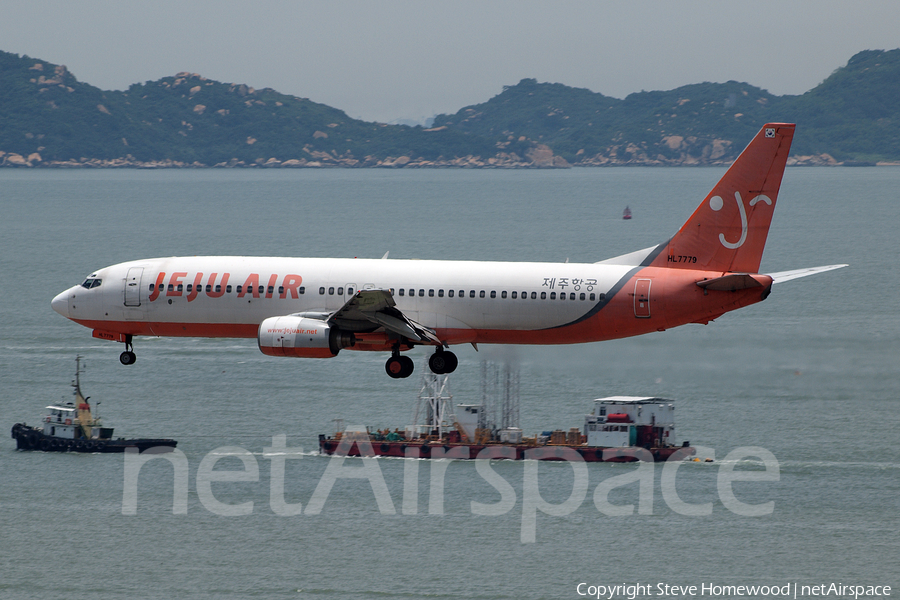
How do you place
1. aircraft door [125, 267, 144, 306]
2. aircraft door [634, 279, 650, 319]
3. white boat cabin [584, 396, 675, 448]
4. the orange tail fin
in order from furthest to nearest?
1. white boat cabin [584, 396, 675, 448]
2. aircraft door [125, 267, 144, 306]
3. the orange tail fin
4. aircraft door [634, 279, 650, 319]

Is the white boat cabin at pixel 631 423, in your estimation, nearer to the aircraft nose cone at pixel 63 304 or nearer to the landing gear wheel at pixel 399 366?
the landing gear wheel at pixel 399 366

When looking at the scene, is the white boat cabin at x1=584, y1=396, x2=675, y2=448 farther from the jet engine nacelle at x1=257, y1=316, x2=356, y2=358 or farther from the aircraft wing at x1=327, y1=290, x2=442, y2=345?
the jet engine nacelle at x1=257, y1=316, x2=356, y2=358

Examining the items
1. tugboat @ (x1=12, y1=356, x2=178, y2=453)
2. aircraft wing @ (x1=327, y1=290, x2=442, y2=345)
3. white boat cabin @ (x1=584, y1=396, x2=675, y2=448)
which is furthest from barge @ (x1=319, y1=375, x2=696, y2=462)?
aircraft wing @ (x1=327, y1=290, x2=442, y2=345)

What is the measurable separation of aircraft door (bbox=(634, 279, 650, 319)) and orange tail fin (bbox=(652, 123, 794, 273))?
2584 millimetres

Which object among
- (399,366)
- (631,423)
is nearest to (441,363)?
(399,366)

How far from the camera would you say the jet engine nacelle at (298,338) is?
55531mm

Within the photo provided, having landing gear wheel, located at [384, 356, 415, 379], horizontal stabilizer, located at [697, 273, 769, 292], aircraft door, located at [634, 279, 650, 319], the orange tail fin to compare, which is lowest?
landing gear wheel, located at [384, 356, 415, 379]

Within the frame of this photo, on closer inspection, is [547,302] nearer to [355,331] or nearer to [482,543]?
[355,331]

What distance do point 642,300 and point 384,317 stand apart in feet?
42.0

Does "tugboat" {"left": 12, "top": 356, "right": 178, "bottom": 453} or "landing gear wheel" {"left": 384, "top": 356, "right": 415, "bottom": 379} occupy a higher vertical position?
"landing gear wheel" {"left": 384, "top": 356, "right": 415, "bottom": 379}

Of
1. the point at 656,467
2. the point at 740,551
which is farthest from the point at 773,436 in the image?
the point at 740,551

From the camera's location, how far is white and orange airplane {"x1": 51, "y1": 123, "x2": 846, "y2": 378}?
5500cm

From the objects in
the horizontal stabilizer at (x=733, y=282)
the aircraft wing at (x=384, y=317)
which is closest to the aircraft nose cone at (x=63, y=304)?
the aircraft wing at (x=384, y=317)

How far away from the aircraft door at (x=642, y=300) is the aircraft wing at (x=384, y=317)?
10038 mm
